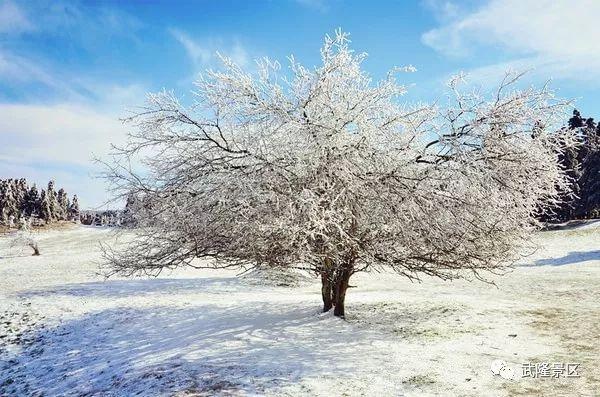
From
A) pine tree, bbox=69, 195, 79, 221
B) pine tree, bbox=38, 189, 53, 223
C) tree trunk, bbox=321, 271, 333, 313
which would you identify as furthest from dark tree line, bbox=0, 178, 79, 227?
tree trunk, bbox=321, 271, 333, 313

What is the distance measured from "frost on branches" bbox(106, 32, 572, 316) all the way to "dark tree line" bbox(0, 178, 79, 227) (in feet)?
314

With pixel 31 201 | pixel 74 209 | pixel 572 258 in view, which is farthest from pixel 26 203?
pixel 572 258

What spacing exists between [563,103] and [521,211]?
8.19ft

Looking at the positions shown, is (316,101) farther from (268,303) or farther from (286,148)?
(268,303)

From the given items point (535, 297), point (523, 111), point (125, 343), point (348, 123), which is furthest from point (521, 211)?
point (125, 343)

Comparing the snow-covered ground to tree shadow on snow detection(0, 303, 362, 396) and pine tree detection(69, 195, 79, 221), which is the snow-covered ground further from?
pine tree detection(69, 195, 79, 221)

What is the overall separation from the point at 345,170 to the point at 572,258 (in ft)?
85.0

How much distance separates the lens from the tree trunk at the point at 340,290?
11.8 metres

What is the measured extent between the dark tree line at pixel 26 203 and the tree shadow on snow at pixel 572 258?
93978 mm

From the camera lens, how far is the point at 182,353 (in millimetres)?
9859

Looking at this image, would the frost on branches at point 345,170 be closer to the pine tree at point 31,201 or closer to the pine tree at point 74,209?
the pine tree at point 31,201

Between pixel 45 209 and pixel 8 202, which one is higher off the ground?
pixel 8 202

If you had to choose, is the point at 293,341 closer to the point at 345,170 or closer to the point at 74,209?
the point at 345,170

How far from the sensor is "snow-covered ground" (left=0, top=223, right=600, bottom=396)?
25.6 feet
